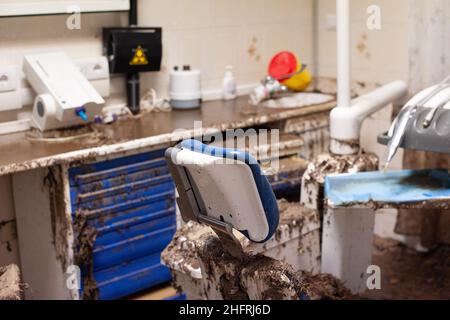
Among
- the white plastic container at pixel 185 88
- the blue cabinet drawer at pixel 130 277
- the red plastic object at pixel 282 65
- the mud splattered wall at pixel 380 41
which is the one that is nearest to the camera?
the blue cabinet drawer at pixel 130 277

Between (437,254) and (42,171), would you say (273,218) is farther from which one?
(437,254)

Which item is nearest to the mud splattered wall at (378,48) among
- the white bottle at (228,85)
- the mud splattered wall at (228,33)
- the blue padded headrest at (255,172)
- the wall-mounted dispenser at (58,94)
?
the mud splattered wall at (228,33)

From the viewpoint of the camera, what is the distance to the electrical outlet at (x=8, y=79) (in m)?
2.72

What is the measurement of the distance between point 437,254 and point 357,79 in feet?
3.45

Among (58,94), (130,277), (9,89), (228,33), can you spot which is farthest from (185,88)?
(130,277)

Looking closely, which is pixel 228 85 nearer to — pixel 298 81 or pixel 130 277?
pixel 298 81

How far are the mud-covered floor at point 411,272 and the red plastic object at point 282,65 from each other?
1.08 metres

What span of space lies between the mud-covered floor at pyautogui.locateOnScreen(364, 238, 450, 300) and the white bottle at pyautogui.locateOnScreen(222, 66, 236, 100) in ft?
3.83

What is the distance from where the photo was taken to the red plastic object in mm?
3443

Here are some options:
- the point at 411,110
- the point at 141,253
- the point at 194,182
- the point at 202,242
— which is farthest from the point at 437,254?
the point at 194,182

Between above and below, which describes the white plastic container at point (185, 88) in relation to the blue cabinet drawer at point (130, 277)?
above

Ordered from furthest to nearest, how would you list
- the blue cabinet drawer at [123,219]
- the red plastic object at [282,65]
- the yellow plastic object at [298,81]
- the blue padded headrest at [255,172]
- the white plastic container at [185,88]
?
the yellow plastic object at [298,81], the red plastic object at [282,65], the white plastic container at [185,88], the blue cabinet drawer at [123,219], the blue padded headrest at [255,172]

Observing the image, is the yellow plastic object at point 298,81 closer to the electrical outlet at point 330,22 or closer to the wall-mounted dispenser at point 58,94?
the electrical outlet at point 330,22

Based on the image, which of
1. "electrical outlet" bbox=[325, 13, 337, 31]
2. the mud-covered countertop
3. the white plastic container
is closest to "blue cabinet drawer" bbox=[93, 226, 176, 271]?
the mud-covered countertop
